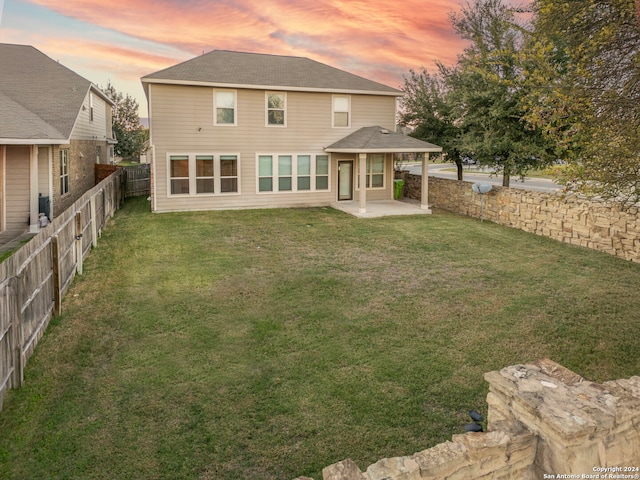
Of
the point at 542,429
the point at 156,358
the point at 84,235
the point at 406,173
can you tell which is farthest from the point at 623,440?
the point at 406,173

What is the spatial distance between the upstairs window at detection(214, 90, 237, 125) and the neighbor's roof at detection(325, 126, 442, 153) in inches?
169

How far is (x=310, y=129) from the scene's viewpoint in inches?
782

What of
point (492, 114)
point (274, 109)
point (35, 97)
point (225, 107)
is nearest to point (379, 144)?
point (492, 114)

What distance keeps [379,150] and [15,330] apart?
584 inches

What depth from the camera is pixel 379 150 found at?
17938 mm

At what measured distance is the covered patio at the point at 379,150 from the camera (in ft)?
58.2

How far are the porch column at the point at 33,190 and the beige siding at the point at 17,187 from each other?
12.7 inches

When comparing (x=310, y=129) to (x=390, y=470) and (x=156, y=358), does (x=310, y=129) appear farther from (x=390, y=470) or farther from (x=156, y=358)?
(x=390, y=470)

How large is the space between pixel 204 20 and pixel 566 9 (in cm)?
1523

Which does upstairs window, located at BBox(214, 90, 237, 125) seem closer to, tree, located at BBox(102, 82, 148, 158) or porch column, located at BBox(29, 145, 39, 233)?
porch column, located at BBox(29, 145, 39, 233)

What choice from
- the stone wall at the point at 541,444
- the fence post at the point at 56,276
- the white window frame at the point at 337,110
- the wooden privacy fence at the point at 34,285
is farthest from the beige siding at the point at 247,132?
the stone wall at the point at 541,444

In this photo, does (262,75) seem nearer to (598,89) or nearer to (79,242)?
(79,242)

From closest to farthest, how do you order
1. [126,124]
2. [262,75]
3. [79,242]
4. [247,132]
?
[79,242] < [247,132] < [262,75] < [126,124]

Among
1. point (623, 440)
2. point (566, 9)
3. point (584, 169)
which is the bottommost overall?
point (623, 440)
